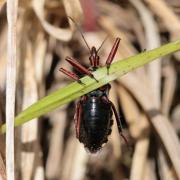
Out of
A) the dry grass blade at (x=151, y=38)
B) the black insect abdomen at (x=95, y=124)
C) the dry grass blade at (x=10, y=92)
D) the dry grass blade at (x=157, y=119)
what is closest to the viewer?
the dry grass blade at (x=10, y=92)

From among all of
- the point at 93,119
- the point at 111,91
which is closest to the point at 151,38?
the point at 111,91

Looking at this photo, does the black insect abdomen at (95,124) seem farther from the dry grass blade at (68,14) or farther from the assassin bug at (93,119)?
the dry grass blade at (68,14)

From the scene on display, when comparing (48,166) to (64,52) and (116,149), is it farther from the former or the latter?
(64,52)

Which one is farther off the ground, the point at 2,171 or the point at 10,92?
the point at 10,92

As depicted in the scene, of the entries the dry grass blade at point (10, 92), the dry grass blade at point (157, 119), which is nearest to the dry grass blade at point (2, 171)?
the dry grass blade at point (10, 92)

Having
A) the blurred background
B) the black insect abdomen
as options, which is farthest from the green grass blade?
the blurred background

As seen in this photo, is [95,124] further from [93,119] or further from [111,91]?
[111,91]
